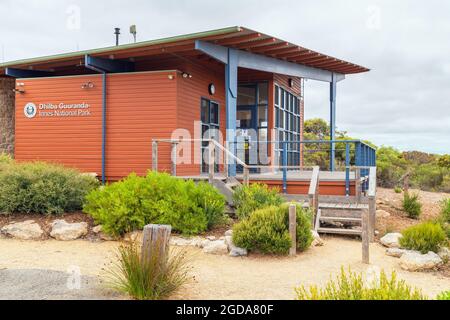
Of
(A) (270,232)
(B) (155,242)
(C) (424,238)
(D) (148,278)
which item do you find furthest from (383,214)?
(D) (148,278)

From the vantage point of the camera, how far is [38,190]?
9.04 meters

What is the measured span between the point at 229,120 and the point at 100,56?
3.67 metres

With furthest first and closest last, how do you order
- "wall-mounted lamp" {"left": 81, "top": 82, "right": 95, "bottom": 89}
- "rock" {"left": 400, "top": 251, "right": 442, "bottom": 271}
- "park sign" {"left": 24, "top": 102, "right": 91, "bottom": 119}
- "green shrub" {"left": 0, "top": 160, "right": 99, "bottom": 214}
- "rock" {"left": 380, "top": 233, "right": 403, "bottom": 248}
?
"park sign" {"left": 24, "top": 102, "right": 91, "bottom": 119}, "wall-mounted lamp" {"left": 81, "top": 82, "right": 95, "bottom": 89}, "green shrub" {"left": 0, "top": 160, "right": 99, "bottom": 214}, "rock" {"left": 380, "top": 233, "right": 403, "bottom": 248}, "rock" {"left": 400, "top": 251, "right": 442, "bottom": 271}

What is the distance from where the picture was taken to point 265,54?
39.6 ft

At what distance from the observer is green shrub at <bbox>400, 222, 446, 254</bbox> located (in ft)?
23.9

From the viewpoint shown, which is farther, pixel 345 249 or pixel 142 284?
pixel 345 249

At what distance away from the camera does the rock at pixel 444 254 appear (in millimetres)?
7052

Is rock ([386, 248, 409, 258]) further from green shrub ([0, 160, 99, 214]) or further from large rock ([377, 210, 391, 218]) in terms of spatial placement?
green shrub ([0, 160, 99, 214])

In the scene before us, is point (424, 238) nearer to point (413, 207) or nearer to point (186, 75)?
point (413, 207)

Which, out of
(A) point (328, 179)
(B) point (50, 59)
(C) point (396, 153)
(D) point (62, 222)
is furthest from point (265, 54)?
(C) point (396, 153)

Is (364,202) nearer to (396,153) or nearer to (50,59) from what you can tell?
(50,59)

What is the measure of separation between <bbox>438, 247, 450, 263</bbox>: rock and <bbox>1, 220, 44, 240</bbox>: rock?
23.0 feet

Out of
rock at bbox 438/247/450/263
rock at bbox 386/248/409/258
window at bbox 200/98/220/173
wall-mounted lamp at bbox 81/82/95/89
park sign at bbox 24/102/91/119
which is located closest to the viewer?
rock at bbox 438/247/450/263

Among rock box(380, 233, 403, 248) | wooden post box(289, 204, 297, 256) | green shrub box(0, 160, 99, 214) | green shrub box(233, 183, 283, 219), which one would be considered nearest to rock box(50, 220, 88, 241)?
green shrub box(0, 160, 99, 214)
